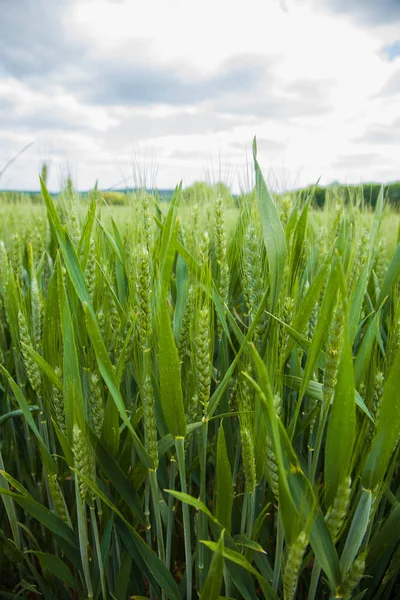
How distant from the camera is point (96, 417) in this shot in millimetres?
783

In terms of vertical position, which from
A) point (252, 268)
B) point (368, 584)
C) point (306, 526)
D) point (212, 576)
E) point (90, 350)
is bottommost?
point (368, 584)

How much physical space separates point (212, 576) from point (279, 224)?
0.55m

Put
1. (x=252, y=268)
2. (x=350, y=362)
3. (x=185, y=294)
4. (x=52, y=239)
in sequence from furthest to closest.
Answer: (x=52, y=239)
(x=185, y=294)
(x=252, y=268)
(x=350, y=362)

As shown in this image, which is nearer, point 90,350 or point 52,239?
point 90,350

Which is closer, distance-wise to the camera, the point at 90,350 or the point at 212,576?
the point at 212,576

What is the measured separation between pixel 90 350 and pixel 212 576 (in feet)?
1.35

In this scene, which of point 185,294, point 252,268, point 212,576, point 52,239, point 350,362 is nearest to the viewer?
point 350,362

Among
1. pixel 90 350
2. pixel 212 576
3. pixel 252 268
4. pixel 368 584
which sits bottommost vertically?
pixel 368 584

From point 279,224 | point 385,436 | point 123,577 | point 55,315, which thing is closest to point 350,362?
point 385,436

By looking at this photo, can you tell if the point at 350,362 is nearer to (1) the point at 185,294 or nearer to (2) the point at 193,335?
(2) the point at 193,335

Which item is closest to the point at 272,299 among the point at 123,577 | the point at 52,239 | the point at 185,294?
the point at 185,294

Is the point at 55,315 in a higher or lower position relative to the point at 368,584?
higher

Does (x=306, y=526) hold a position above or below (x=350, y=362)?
below

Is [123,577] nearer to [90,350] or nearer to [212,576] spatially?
[212,576]
